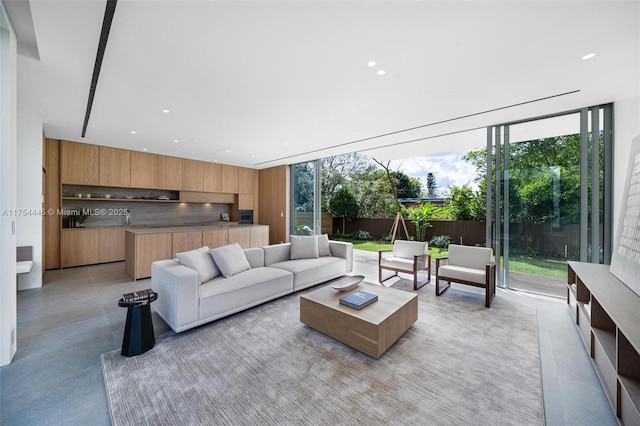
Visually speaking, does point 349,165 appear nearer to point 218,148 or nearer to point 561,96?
point 218,148

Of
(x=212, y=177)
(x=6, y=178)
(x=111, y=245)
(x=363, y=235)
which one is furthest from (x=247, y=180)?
(x=6, y=178)

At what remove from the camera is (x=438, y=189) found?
10977 mm

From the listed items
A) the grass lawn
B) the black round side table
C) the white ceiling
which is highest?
the white ceiling

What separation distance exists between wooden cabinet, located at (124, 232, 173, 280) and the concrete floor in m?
0.69

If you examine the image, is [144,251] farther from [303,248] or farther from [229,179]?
[229,179]

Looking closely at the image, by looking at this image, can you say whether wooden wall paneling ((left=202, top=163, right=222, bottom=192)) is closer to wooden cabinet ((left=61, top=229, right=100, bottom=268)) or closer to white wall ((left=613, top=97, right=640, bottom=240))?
wooden cabinet ((left=61, top=229, right=100, bottom=268))

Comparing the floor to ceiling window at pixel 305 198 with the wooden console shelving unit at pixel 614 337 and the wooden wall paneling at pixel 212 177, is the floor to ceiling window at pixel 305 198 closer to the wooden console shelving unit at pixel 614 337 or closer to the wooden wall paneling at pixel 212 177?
the wooden wall paneling at pixel 212 177

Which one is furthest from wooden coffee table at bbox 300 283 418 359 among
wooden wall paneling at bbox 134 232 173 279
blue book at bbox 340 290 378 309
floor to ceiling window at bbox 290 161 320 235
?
floor to ceiling window at bbox 290 161 320 235

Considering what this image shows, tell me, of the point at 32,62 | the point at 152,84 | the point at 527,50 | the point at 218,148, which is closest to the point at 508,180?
the point at 527,50

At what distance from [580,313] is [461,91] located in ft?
9.17

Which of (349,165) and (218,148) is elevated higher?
(349,165)

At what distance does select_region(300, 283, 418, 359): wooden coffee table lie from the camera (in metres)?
2.21

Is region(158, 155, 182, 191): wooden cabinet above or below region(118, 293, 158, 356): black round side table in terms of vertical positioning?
above

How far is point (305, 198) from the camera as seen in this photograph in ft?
24.7
